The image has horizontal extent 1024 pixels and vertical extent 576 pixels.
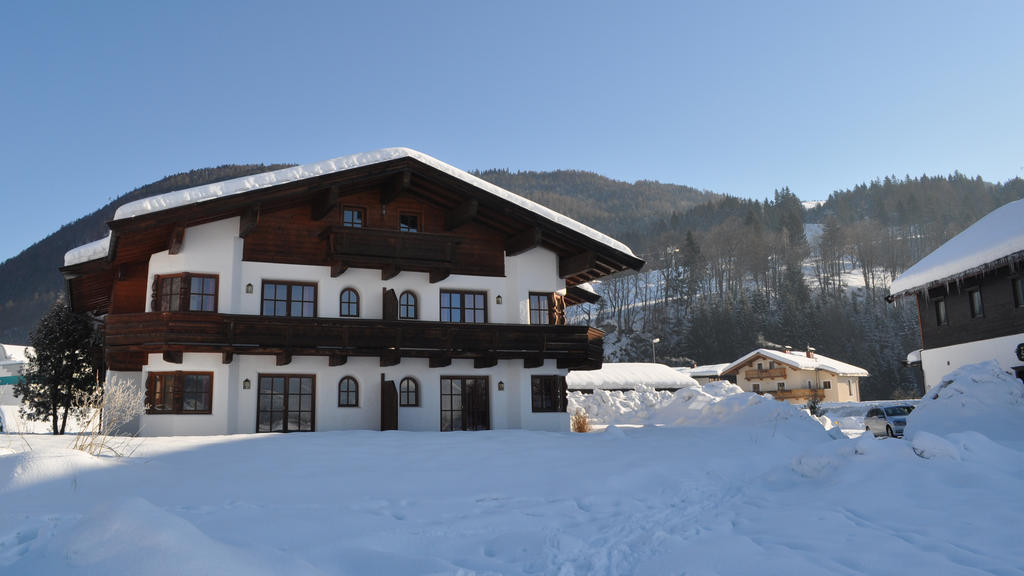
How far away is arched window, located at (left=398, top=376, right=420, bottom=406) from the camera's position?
71.4ft

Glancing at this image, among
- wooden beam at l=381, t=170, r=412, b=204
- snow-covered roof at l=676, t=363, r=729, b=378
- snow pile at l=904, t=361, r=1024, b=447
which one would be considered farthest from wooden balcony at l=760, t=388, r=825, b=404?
wooden beam at l=381, t=170, r=412, b=204

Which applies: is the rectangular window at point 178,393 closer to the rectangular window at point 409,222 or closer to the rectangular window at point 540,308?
the rectangular window at point 409,222

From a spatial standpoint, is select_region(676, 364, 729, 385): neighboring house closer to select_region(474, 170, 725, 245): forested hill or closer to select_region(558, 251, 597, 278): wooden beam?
select_region(558, 251, 597, 278): wooden beam

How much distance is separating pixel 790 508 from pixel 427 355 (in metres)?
13.2

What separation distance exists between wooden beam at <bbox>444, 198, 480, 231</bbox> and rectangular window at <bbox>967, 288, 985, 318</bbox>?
65.4 feet

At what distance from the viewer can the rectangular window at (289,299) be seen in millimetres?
20797

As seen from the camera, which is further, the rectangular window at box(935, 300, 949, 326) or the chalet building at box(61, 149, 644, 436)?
the rectangular window at box(935, 300, 949, 326)

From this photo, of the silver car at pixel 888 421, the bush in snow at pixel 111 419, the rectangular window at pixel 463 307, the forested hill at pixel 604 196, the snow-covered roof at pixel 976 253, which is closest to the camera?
the bush in snow at pixel 111 419

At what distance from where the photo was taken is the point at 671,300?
98.4m

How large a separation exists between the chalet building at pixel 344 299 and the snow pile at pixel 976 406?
386 inches

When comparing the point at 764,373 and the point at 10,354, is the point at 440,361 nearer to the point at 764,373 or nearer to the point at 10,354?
the point at 10,354

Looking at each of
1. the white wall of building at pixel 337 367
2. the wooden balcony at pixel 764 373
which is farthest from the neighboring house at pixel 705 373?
the white wall of building at pixel 337 367

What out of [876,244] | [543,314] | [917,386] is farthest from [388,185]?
[876,244]

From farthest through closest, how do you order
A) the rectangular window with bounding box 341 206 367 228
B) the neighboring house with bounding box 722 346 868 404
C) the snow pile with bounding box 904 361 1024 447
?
the neighboring house with bounding box 722 346 868 404 < the rectangular window with bounding box 341 206 367 228 < the snow pile with bounding box 904 361 1024 447
